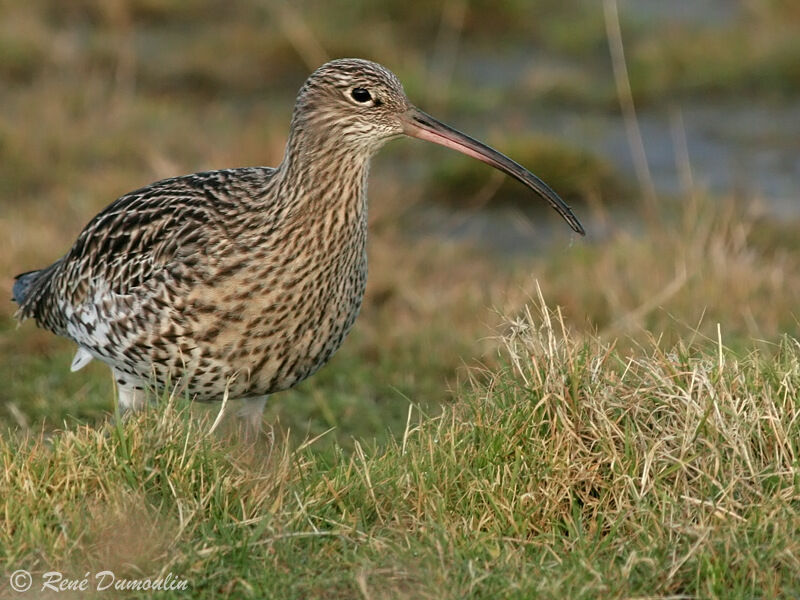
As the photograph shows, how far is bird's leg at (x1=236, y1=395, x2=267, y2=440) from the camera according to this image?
5.77 meters

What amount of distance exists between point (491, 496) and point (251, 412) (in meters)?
1.58

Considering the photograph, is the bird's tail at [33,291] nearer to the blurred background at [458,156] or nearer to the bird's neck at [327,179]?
the blurred background at [458,156]

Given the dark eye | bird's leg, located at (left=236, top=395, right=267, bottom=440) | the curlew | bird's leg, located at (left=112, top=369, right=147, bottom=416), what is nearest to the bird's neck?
the curlew

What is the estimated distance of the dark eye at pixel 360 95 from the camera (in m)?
5.50

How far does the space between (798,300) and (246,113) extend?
18.4 ft

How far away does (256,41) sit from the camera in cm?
1280

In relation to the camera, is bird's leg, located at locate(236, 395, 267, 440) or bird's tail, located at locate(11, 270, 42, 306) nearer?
bird's leg, located at locate(236, 395, 267, 440)

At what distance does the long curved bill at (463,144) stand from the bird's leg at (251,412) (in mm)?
1277

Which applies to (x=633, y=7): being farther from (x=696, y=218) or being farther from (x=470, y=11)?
(x=696, y=218)

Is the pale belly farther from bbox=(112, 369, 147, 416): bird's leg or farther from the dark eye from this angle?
the dark eye

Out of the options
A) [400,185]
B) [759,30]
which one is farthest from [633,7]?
[400,185]

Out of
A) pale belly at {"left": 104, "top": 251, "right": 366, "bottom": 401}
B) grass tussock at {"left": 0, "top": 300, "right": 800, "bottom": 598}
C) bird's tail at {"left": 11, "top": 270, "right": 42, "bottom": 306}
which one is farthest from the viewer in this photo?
bird's tail at {"left": 11, "top": 270, "right": 42, "bottom": 306}

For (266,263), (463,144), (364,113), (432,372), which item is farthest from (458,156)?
(266,263)

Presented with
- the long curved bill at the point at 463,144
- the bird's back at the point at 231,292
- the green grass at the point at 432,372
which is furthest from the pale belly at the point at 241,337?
the long curved bill at the point at 463,144
